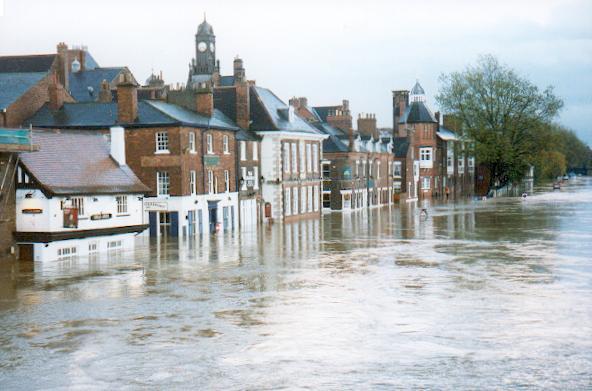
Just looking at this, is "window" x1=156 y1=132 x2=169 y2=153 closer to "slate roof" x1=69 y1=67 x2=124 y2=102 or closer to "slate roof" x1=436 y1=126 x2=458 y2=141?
"slate roof" x1=69 y1=67 x2=124 y2=102

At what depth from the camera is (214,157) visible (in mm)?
58688

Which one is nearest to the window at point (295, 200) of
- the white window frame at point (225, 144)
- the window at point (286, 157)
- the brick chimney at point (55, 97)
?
the window at point (286, 157)

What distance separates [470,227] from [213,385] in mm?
44161

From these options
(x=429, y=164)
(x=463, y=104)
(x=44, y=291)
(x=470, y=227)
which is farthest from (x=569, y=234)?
(x=429, y=164)

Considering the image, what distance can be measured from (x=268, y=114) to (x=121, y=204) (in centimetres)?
2386

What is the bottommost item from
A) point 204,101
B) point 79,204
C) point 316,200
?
point 316,200

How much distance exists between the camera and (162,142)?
5469 cm

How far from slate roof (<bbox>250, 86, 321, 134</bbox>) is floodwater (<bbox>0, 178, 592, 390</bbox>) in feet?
71.6

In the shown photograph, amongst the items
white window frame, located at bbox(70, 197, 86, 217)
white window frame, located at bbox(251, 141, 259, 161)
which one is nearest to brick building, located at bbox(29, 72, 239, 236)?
white window frame, located at bbox(251, 141, 259, 161)

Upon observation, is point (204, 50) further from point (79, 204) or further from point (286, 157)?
point (79, 204)

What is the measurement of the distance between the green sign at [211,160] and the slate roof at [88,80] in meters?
24.9

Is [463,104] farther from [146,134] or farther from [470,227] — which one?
[146,134]

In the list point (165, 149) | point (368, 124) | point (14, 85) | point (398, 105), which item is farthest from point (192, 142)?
point (398, 105)

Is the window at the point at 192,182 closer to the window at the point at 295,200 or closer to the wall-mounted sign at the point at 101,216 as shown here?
the wall-mounted sign at the point at 101,216
